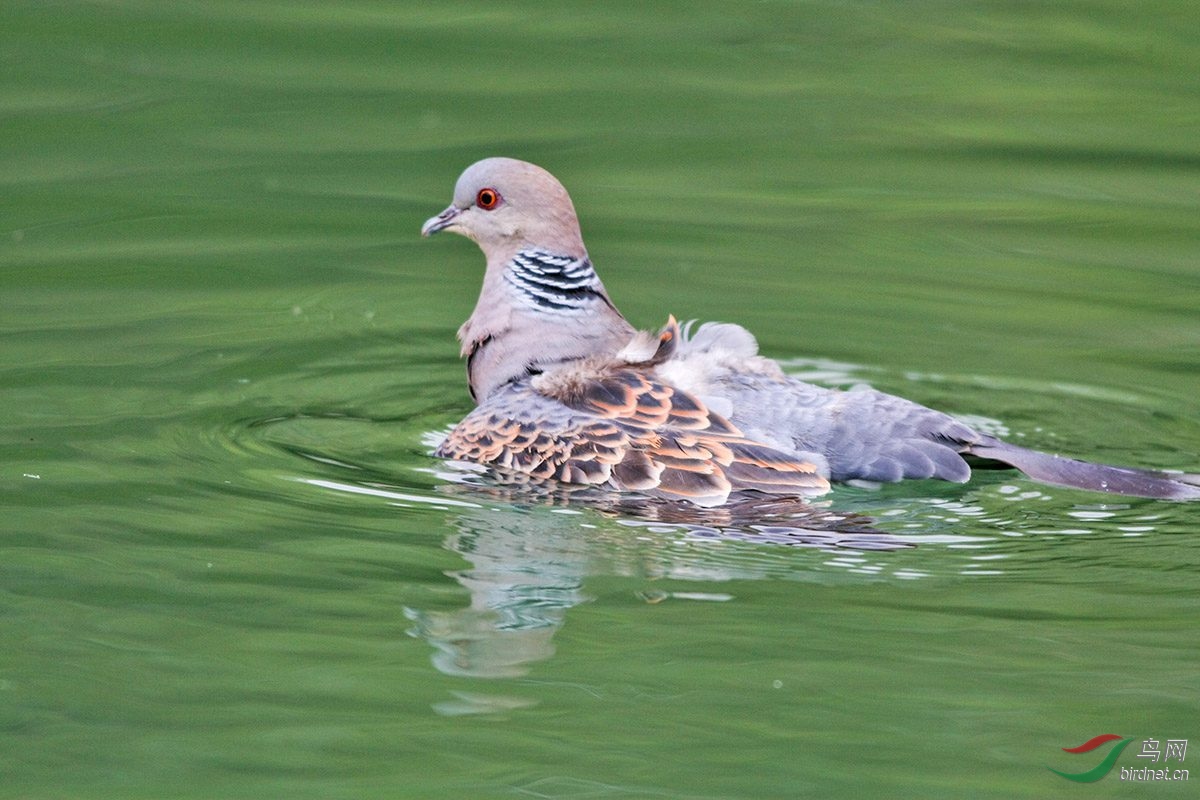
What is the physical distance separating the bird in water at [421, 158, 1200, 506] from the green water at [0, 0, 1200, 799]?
0.62 ft

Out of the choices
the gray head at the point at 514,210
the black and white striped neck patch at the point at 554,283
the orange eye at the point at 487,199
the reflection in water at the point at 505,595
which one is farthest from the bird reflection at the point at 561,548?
the orange eye at the point at 487,199

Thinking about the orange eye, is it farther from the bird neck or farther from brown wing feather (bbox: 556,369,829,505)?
brown wing feather (bbox: 556,369,829,505)

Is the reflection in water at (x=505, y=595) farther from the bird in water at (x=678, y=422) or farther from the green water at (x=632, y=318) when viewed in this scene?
the bird in water at (x=678, y=422)

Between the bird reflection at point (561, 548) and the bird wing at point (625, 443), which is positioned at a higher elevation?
the bird wing at point (625, 443)

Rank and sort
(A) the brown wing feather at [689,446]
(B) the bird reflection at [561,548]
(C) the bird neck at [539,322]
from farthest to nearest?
(C) the bird neck at [539,322] → (A) the brown wing feather at [689,446] → (B) the bird reflection at [561,548]

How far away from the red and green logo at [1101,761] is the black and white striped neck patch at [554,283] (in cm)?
322

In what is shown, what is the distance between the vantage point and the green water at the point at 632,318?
4.68 m

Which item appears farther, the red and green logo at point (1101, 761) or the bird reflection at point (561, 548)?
the bird reflection at point (561, 548)

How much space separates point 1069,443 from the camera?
24.6 feet

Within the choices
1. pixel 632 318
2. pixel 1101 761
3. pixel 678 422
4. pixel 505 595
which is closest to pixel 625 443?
pixel 678 422

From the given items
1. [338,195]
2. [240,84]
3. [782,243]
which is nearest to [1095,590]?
[782,243]

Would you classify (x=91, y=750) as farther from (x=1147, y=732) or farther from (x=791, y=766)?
(x=1147, y=732)

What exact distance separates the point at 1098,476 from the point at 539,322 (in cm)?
222

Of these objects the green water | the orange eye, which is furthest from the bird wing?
the orange eye
